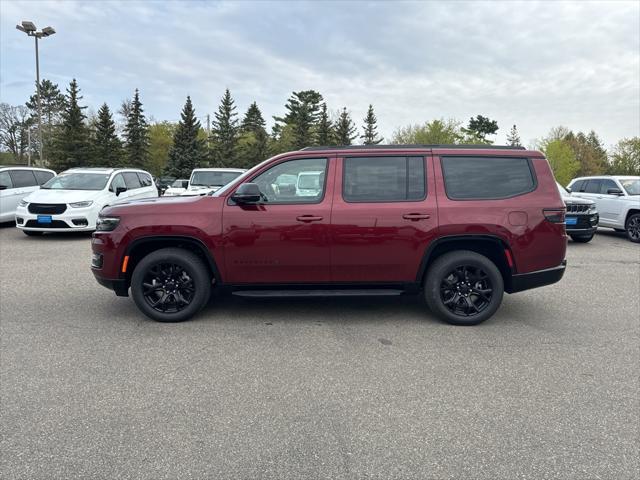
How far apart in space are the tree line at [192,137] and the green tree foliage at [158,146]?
13 cm

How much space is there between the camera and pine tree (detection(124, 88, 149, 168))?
53.0 metres

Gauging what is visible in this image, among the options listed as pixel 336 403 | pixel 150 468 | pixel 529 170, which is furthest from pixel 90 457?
pixel 529 170

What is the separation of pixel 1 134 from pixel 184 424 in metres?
76.9

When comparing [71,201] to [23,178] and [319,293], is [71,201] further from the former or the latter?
[319,293]

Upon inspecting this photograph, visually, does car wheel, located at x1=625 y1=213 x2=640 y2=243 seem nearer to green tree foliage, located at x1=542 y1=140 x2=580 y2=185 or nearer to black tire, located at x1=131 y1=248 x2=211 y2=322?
black tire, located at x1=131 y1=248 x2=211 y2=322

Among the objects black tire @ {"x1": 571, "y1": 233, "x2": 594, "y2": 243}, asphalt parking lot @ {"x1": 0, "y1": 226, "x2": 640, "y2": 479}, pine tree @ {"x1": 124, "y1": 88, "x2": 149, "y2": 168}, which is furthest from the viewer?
pine tree @ {"x1": 124, "y1": 88, "x2": 149, "y2": 168}

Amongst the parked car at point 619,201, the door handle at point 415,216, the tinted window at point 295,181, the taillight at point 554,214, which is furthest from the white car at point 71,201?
the parked car at point 619,201

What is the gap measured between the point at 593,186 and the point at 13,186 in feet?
55.5

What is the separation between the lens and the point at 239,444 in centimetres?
271

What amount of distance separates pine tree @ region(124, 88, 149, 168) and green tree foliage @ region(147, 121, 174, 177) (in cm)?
437

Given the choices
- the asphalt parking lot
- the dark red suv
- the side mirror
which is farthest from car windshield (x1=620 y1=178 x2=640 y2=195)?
the side mirror

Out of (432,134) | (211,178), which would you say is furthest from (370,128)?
(211,178)

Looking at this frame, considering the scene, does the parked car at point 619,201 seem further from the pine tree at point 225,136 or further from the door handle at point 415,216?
the pine tree at point 225,136

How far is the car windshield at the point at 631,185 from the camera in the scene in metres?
12.6
